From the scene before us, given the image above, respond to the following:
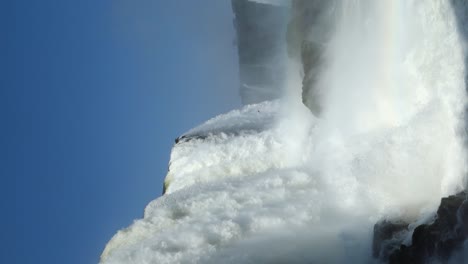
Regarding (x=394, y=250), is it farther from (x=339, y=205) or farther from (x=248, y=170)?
(x=248, y=170)

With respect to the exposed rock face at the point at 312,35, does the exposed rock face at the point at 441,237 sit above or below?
below

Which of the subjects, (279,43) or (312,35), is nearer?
(312,35)

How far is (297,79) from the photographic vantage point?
1422 centimetres

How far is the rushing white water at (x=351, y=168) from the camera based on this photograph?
6.34m

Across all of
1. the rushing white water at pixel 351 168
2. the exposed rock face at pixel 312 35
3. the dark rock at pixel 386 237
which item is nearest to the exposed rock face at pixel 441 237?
the dark rock at pixel 386 237

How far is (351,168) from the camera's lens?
8.88m

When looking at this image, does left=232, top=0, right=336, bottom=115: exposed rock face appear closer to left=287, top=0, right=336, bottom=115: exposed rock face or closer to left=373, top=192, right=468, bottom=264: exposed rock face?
left=287, top=0, right=336, bottom=115: exposed rock face

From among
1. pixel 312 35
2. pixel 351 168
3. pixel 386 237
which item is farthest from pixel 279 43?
pixel 386 237

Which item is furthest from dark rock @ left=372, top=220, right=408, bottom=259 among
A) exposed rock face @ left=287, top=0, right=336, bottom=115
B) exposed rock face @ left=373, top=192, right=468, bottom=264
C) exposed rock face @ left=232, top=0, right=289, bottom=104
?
exposed rock face @ left=232, top=0, right=289, bottom=104

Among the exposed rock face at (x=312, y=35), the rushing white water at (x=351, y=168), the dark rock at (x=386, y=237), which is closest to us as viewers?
the dark rock at (x=386, y=237)

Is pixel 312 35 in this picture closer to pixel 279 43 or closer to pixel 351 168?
pixel 351 168

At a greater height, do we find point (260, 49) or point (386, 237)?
point (260, 49)

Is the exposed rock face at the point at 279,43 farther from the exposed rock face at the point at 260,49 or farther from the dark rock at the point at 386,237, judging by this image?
the dark rock at the point at 386,237

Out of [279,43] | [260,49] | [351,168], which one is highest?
[260,49]
